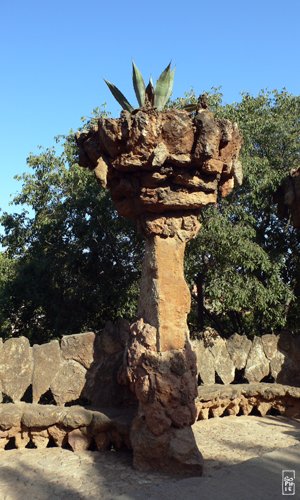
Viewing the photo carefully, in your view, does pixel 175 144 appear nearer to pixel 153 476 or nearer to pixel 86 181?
pixel 153 476

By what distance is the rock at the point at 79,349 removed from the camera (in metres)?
7.46

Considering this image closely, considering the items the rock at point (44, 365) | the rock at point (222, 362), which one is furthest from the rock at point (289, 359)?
the rock at point (44, 365)

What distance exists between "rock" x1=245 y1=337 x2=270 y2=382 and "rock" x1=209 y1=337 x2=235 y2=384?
1.56 feet

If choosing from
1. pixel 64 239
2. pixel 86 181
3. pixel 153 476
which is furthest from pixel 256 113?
pixel 153 476

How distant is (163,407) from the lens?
6.20m

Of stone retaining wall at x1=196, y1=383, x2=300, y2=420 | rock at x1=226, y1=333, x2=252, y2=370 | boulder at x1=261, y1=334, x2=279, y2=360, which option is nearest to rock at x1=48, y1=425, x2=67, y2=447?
stone retaining wall at x1=196, y1=383, x2=300, y2=420

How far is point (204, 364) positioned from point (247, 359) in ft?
4.03

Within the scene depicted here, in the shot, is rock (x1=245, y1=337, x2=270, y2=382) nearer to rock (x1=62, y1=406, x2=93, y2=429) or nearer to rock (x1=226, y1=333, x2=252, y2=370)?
rock (x1=226, y1=333, x2=252, y2=370)

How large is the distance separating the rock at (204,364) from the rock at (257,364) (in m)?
0.98

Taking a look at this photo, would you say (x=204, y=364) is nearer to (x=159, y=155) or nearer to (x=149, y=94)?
(x=159, y=155)

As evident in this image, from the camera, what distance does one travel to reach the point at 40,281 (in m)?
11.6

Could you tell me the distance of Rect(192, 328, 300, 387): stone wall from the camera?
958cm

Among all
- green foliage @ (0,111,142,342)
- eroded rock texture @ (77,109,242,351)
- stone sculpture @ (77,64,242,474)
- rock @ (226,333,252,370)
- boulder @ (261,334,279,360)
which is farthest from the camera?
green foliage @ (0,111,142,342)

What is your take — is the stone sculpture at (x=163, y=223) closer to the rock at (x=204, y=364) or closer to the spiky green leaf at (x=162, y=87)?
the spiky green leaf at (x=162, y=87)
